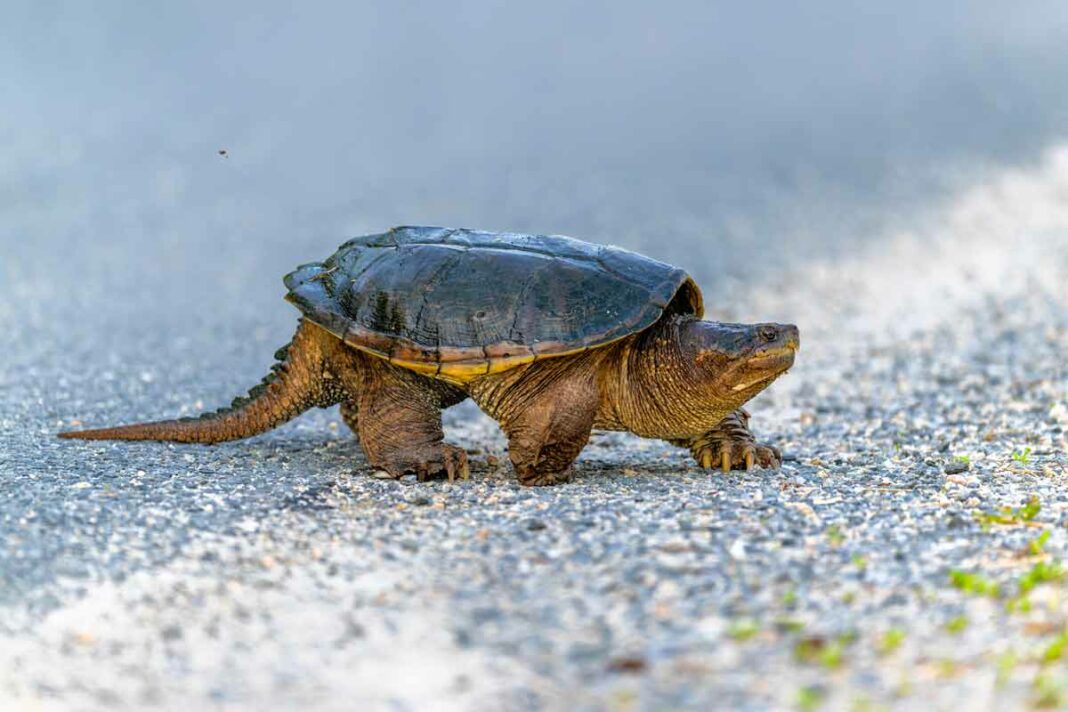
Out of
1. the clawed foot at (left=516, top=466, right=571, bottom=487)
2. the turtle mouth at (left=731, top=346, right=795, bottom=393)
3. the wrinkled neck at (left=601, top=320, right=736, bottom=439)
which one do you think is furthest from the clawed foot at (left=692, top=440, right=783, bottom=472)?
the clawed foot at (left=516, top=466, right=571, bottom=487)

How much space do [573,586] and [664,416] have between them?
171cm

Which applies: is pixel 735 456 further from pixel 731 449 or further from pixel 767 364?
pixel 767 364

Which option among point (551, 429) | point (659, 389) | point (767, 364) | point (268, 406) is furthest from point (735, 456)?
point (268, 406)

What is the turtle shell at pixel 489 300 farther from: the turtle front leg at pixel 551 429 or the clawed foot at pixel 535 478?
the clawed foot at pixel 535 478

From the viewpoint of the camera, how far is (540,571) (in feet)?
12.1

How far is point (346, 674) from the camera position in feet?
10.0

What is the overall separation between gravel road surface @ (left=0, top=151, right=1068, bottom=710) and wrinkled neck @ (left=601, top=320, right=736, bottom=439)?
0.88 ft

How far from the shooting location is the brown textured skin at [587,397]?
193 inches

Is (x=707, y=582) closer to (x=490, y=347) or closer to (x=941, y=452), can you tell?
(x=490, y=347)

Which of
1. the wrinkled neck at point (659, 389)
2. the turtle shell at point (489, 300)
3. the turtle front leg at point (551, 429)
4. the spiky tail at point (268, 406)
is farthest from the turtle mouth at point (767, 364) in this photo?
the spiky tail at point (268, 406)

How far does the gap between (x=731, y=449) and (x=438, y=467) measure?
4.41ft

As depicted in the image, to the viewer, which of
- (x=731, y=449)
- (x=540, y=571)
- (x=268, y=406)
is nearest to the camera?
(x=540, y=571)

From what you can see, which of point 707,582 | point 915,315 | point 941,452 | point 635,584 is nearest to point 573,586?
point 635,584

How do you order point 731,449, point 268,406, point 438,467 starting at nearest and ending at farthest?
point 438,467 < point 731,449 < point 268,406
